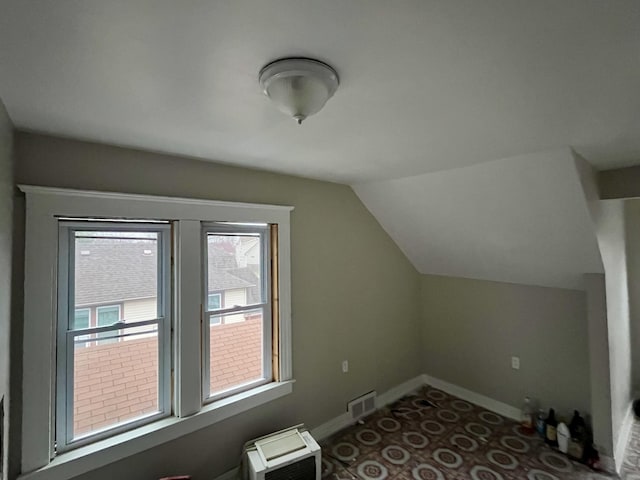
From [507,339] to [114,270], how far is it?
3581 millimetres

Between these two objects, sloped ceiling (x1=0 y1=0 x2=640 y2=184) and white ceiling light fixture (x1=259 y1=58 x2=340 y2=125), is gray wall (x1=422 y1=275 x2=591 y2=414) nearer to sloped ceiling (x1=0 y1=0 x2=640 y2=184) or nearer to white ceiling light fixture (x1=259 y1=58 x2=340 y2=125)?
sloped ceiling (x1=0 y1=0 x2=640 y2=184)

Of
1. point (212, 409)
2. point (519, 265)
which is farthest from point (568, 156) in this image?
point (212, 409)

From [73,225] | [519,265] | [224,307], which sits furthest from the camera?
[519,265]

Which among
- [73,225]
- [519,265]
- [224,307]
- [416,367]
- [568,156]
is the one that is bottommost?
[416,367]

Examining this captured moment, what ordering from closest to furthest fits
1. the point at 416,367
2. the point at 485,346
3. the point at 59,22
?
1. the point at 59,22
2. the point at 485,346
3. the point at 416,367

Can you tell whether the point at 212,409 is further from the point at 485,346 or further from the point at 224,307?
the point at 485,346

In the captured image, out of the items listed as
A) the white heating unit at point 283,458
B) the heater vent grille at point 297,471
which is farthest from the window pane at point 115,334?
the heater vent grille at point 297,471

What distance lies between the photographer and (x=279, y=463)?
2064 mm

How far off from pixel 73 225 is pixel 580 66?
8.12 ft

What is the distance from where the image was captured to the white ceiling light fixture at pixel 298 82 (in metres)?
1.00

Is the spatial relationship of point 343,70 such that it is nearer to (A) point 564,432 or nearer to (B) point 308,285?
(B) point 308,285

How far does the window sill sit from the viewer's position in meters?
1.69

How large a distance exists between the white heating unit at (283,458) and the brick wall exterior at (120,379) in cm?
51

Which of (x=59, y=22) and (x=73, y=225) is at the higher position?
(x=59, y=22)
